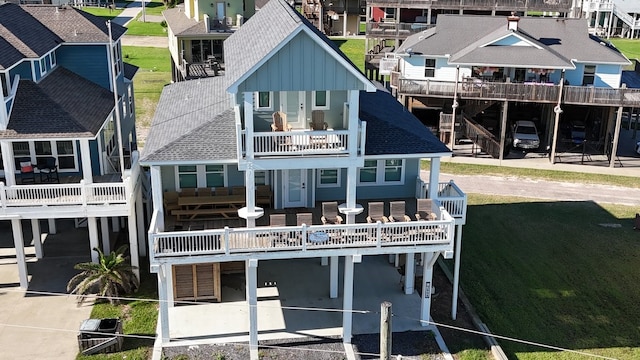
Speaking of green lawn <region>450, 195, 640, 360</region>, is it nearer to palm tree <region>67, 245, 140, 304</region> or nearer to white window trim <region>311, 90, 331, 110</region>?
white window trim <region>311, 90, 331, 110</region>

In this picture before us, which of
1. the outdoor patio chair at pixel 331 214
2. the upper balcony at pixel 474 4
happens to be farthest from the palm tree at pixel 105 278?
the upper balcony at pixel 474 4

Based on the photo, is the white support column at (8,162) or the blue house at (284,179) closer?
the blue house at (284,179)

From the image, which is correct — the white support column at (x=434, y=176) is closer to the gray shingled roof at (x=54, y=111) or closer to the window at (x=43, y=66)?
the gray shingled roof at (x=54, y=111)

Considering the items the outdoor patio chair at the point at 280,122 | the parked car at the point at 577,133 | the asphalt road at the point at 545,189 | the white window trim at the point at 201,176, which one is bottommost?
the asphalt road at the point at 545,189

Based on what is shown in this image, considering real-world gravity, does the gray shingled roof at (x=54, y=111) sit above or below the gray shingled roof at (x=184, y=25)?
below

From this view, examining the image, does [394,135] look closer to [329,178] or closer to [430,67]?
[329,178]

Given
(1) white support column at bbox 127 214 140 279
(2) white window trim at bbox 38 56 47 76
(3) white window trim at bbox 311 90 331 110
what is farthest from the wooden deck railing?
(1) white support column at bbox 127 214 140 279

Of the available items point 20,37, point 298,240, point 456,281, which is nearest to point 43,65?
point 20,37
